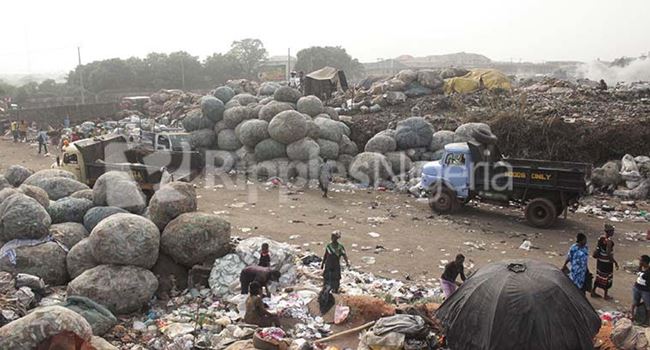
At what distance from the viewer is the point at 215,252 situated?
7512 millimetres

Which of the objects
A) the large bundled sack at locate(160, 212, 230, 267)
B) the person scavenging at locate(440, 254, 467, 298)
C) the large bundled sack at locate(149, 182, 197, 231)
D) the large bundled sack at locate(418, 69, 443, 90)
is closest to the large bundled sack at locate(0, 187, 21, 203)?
the large bundled sack at locate(149, 182, 197, 231)

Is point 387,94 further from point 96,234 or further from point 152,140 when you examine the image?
point 96,234

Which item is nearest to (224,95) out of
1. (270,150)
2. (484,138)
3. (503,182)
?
(270,150)

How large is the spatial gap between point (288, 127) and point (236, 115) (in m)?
2.82

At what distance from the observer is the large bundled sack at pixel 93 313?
5891mm

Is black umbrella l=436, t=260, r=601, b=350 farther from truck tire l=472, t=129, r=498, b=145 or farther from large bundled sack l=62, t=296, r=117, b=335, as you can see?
truck tire l=472, t=129, r=498, b=145

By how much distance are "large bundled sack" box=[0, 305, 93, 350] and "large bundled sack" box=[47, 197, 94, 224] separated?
373 cm

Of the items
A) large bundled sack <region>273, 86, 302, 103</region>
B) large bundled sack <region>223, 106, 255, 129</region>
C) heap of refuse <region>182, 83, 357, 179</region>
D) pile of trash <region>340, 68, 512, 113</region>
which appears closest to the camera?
heap of refuse <region>182, 83, 357, 179</region>

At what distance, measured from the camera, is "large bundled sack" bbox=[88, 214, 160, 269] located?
6.64 metres

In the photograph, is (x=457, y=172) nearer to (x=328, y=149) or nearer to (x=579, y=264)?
(x=579, y=264)

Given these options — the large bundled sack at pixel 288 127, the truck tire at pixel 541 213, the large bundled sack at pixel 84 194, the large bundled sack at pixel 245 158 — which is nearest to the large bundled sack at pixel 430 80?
the large bundled sack at pixel 288 127

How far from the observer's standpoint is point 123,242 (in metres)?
6.66

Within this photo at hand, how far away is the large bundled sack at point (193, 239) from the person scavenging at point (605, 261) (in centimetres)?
538

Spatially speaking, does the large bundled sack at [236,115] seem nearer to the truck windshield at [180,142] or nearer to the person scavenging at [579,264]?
the truck windshield at [180,142]
